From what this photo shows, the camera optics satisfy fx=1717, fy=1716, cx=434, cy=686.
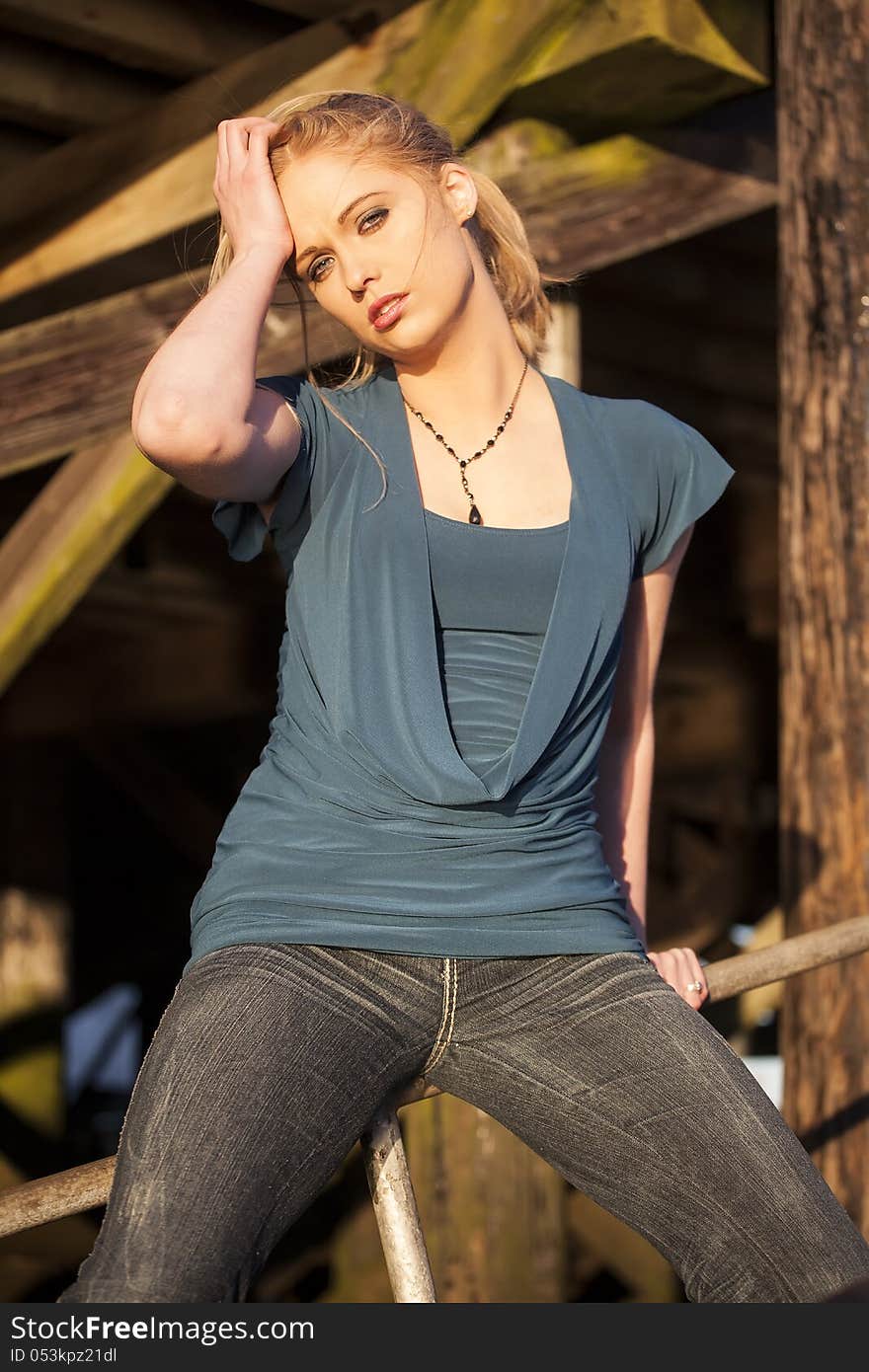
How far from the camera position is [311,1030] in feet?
6.37

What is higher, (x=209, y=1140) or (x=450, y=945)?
(x=450, y=945)

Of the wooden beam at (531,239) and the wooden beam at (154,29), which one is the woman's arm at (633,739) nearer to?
the wooden beam at (531,239)

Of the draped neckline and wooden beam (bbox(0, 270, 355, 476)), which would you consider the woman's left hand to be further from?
wooden beam (bbox(0, 270, 355, 476))

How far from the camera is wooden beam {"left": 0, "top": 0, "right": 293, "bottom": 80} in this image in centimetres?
408

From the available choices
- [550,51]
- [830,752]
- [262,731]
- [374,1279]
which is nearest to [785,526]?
[830,752]

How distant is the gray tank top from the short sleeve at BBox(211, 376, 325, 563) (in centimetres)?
18

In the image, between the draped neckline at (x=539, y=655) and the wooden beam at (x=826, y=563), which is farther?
the wooden beam at (x=826, y=563)

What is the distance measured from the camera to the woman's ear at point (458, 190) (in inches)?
95.8

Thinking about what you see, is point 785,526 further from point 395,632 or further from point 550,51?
point 395,632

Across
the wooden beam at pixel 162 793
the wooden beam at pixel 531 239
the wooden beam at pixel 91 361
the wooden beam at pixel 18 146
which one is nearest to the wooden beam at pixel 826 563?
the wooden beam at pixel 531 239

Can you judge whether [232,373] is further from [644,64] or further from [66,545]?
[644,64]

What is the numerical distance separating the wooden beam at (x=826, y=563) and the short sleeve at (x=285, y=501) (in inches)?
72.7

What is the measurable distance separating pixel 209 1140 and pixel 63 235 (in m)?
3.50

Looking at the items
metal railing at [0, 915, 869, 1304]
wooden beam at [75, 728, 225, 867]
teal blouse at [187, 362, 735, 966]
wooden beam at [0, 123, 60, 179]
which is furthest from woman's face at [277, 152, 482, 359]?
wooden beam at [75, 728, 225, 867]
